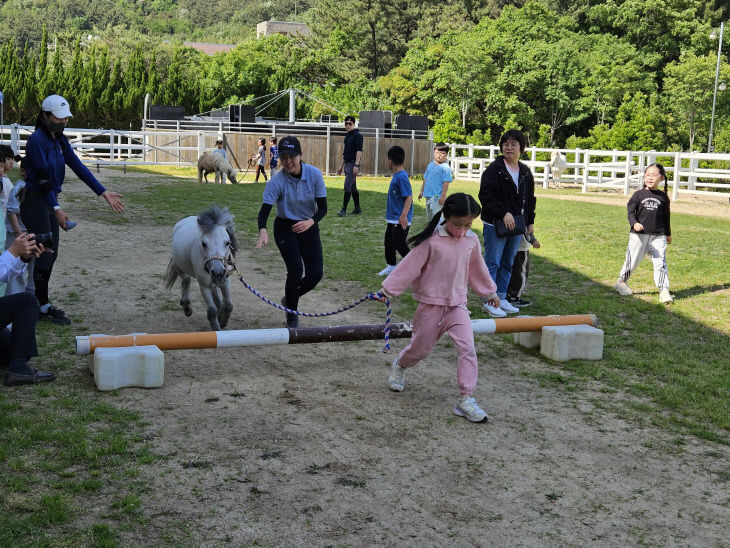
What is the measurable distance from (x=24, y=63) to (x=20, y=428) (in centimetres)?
4830

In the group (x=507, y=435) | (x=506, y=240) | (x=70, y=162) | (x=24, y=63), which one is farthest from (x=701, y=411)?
(x=24, y=63)

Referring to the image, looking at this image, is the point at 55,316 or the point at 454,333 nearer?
the point at 454,333

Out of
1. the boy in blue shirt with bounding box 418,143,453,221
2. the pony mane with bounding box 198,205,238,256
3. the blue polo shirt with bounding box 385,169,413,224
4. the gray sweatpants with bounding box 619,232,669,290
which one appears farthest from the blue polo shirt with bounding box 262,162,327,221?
the gray sweatpants with bounding box 619,232,669,290

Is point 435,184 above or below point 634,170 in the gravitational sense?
below

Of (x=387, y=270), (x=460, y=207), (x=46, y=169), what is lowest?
(x=387, y=270)

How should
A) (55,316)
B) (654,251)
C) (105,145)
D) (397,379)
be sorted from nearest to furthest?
(397,379) → (55,316) → (654,251) → (105,145)

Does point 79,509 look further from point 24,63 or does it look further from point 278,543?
point 24,63

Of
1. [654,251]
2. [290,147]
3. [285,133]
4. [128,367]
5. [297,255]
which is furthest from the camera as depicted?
[285,133]

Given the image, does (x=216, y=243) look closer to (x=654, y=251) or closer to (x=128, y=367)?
(x=128, y=367)

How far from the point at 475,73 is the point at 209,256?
46.6m

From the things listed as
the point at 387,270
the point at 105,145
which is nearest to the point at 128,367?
the point at 387,270

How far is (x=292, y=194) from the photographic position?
739 cm

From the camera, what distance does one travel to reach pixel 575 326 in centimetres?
726

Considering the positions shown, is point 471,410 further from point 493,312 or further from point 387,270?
point 387,270
